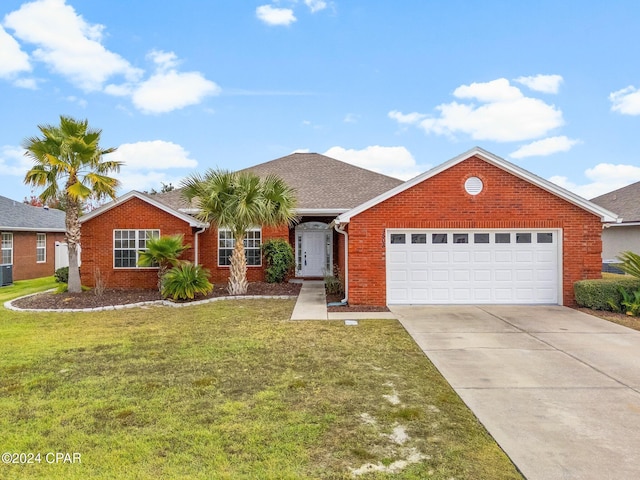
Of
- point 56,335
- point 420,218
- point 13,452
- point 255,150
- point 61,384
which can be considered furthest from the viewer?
point 255,150

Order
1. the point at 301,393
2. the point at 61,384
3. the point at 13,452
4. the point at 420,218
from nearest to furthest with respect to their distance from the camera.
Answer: the point at 13,452 < the point at 301,393 < the point at 61,384 < the point at 420,218

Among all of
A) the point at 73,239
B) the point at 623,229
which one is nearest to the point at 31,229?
the point at 73,239

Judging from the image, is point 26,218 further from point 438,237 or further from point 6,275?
point 438,237

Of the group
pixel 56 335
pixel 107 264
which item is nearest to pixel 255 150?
pixel 107 264

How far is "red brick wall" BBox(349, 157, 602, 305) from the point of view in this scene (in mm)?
11234

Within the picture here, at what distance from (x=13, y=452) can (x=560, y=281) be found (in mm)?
12258

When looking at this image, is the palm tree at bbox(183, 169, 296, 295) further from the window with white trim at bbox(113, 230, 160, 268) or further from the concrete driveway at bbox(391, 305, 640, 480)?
the concrete driveway at bbox(391, 305, 640, 480)

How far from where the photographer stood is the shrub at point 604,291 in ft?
34.1

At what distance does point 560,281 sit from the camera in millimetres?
11375

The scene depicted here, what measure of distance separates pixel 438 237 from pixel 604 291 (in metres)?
4.35

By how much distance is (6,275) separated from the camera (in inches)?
682

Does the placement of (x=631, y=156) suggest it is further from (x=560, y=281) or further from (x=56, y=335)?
(x=56, y=335)

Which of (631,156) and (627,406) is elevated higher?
(631,156)

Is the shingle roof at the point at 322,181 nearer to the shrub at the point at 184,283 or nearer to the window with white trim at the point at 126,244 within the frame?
the window with white trim at the point at 126,244
